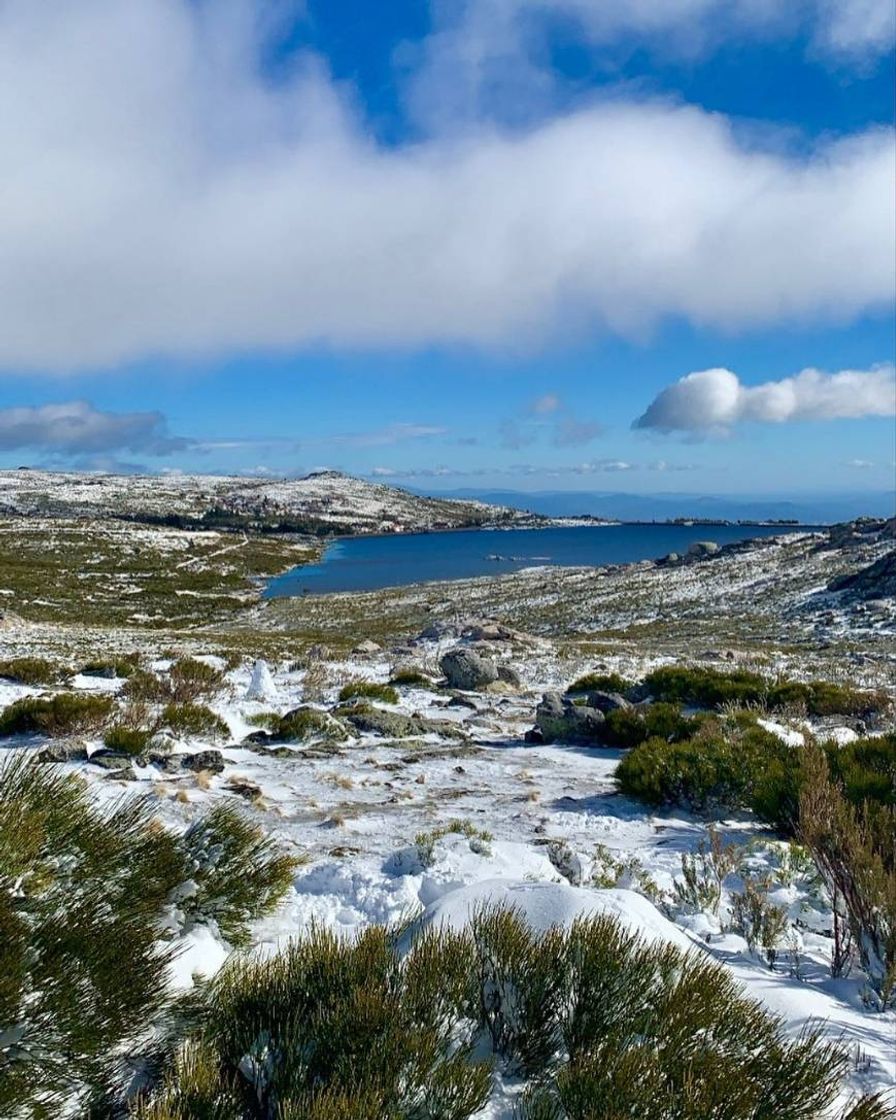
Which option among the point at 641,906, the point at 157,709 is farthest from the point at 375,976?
the point at 157,709

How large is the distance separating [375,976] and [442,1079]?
1.91ft

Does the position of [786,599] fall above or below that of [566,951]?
below

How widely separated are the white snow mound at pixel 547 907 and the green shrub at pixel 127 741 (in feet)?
20.8

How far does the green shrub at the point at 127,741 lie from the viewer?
9.36 meters

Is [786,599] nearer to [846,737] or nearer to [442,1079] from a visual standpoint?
[846,737]

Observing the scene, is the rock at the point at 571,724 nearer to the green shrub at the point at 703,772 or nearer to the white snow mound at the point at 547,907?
the green shrub at the point at 703,772

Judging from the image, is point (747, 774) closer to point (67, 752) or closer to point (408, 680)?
point (67, 752)

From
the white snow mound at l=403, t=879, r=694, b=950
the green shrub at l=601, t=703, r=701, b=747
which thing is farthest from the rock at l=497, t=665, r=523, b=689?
the white snow mound at l=403, t=879, r=694, b=950

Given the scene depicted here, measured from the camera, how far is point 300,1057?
8.71 feet

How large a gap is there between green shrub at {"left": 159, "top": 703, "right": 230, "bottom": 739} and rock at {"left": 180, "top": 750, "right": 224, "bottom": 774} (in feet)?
→ 5.81

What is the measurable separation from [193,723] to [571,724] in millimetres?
6634

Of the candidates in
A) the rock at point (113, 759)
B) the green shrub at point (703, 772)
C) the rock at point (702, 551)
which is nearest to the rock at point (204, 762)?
the rock at point (113, 759)

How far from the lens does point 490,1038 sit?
3.09m

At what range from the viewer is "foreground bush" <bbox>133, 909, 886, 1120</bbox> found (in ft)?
8.25
